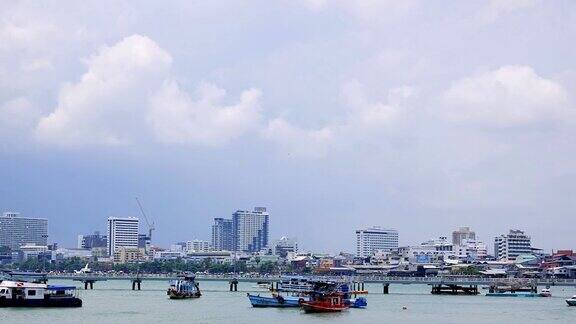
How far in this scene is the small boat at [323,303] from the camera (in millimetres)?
86812

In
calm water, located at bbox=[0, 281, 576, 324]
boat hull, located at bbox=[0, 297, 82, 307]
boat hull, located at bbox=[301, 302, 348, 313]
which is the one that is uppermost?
boat hull, located at bbox=[0, 297, 82, 307]

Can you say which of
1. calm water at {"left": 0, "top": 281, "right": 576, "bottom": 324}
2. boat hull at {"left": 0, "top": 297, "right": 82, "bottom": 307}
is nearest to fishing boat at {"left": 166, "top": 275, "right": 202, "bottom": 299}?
calm water at {"left": 0, "top": 281, "right": 576, "bottom": 324}

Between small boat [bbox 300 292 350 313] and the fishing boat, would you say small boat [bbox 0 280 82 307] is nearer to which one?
small boat [bbox 300 292 350 313]

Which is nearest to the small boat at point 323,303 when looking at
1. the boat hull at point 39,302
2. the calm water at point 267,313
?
the calm water at point 267,313

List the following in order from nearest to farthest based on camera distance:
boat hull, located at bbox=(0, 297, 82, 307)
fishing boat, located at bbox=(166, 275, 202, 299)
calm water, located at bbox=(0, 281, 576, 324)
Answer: calm water, located at bbox=(0, 281, 576, 324) < boat hull, located at bbox=(0, 297, 82, 307) < fishing boat, located at bbox=(166, 275, 202, 299)

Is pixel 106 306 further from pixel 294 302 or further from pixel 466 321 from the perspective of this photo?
pixel 466 321

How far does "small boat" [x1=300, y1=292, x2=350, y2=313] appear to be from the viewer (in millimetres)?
86812

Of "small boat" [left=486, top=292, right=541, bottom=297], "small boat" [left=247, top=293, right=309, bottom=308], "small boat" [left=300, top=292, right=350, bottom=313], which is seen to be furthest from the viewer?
"small boat" [left=486, top=292, right=541, bottom=297]

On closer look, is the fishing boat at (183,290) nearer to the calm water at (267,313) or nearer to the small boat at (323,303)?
the calm water at (267,313)

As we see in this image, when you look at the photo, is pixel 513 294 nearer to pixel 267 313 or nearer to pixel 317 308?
pixel 317 308

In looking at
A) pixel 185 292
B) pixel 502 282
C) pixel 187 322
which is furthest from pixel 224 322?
pixel 502 282

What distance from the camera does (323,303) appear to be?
87.3 meters

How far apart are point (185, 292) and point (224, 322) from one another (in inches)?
1561

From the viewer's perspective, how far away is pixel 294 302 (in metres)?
91.9
